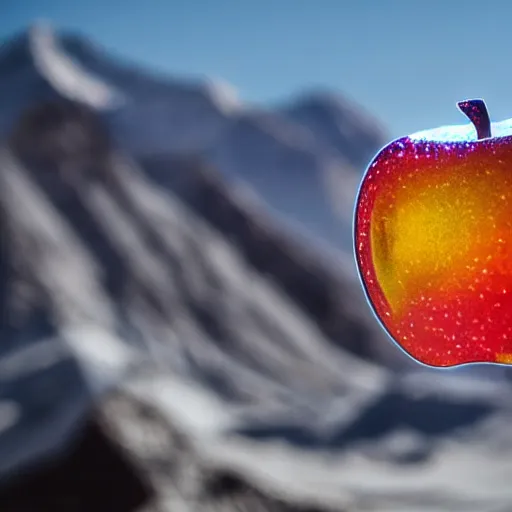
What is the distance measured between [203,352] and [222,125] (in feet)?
21.0

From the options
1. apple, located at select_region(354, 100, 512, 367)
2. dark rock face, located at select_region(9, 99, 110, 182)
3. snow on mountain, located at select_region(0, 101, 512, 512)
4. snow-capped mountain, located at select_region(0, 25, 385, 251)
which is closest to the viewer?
apple, located at select_region(354, 100, 512, 367)

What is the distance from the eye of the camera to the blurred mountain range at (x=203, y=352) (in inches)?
130

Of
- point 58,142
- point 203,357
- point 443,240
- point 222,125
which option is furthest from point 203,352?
point 222,125

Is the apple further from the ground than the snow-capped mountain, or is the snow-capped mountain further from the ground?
the snow-capped mountain

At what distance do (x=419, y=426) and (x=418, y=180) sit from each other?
4.41 meters

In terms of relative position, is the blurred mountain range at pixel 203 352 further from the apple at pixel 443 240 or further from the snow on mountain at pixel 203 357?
the apple at pixel 443 240

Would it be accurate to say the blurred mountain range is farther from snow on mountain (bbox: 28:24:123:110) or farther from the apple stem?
the apple stem

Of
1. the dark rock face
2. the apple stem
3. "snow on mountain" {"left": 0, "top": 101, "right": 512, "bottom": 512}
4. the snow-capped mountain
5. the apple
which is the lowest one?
the apple

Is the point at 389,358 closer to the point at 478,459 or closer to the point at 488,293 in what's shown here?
the point at 478,459

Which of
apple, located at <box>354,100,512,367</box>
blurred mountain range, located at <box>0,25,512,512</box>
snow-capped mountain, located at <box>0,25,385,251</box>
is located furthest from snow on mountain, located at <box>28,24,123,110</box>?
apple, located at <box>354,100,512,367</box>

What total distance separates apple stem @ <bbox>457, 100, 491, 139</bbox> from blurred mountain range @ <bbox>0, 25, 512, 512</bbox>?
6.39 feet

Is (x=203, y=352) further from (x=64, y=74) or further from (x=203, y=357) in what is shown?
(x=64, y=74)

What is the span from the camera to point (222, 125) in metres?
11.4

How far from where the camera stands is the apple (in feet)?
0.84
